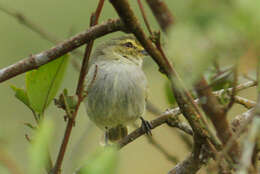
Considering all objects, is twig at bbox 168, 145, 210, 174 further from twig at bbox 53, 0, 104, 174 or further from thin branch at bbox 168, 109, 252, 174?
twig at bbox 53, 0, 104, 174

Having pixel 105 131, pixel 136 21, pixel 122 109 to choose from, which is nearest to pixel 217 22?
pixel 136 21

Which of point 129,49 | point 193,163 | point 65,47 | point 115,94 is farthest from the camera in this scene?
point 129,49

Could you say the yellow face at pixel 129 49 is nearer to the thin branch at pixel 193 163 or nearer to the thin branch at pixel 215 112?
the thin branch at pixel 193 163

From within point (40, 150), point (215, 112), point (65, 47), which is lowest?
point (215, 112)

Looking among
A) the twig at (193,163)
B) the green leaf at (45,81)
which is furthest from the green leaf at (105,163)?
the twig at (193,163)

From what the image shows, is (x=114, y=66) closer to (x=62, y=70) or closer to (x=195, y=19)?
(x=62, y=70)

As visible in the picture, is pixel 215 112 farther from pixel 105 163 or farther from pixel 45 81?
pixel 45 81

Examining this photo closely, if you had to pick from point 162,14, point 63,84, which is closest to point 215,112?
point 162,14
